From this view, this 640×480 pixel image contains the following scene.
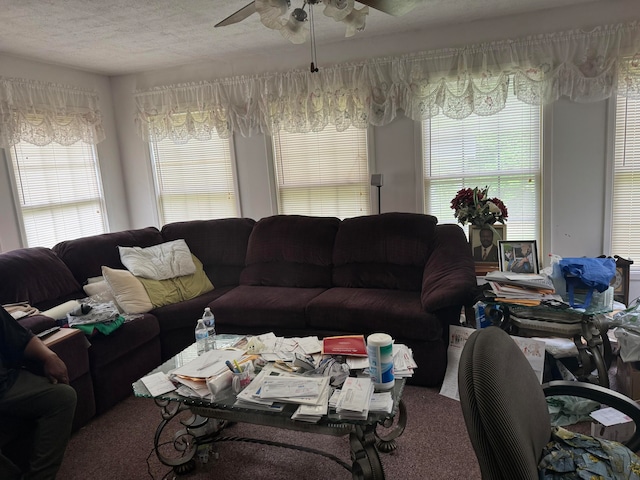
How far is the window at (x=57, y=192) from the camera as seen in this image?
3.82 meters

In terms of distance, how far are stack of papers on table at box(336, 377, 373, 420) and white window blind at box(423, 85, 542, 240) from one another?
252 cm

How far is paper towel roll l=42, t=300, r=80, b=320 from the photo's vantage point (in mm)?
2704

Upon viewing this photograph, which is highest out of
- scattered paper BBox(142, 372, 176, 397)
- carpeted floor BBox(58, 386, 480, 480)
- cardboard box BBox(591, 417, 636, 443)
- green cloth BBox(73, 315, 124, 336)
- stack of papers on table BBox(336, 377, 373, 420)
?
green cloth BBox(73, 315, 124, 336)

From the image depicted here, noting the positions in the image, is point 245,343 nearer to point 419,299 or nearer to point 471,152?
point 419,299

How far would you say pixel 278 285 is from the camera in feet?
11.7

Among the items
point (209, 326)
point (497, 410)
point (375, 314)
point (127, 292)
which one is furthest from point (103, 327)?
point (497, 410)

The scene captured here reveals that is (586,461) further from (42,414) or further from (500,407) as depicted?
(42,414)

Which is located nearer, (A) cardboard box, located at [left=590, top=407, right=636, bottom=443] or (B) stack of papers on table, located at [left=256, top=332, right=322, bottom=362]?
(A) cardboard box, located at [left=590, top=407, right=636, bottom=443]

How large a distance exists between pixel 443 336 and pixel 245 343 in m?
1.24

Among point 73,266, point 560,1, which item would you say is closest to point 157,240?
point 73,266

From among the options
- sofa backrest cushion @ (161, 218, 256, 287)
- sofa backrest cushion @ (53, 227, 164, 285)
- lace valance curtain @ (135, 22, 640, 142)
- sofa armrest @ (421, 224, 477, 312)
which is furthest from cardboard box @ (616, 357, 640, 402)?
sofa backrest cushion @ (53, 227, 164, 285)

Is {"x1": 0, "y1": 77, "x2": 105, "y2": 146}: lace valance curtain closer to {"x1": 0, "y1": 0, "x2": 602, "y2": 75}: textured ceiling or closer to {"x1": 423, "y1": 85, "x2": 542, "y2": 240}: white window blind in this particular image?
{"x1": 0, "y1": 0, "x2": 602, "y2": 75}: textured ceiling

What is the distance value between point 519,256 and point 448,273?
453 mm

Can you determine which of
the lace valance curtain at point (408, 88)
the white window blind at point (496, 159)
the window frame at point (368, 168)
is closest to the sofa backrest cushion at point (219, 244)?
the window frame at point (368, 168)
